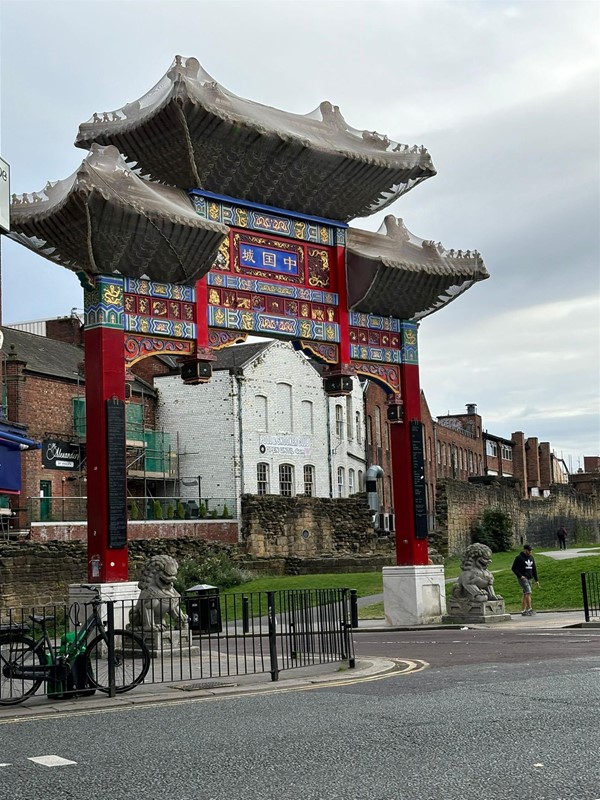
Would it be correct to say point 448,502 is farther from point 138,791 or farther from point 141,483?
point 138,791

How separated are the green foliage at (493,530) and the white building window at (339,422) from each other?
844cm

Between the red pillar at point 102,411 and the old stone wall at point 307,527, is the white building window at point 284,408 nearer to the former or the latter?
the old stone wall at point 307,527

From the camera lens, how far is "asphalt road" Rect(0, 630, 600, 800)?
264 inches

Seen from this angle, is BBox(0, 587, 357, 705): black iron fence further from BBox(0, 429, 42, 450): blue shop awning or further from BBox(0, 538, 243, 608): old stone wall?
BBox(0, 538, 243, 608): old stone wall

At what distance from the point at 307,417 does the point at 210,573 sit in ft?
56.1

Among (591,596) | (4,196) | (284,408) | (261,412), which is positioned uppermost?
(284,408)

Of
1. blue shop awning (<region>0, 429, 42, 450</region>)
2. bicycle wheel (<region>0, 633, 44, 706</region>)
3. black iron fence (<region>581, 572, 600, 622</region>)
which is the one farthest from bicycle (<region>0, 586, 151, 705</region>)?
black iron fence (<region>581, 572, 600, 622</region>)

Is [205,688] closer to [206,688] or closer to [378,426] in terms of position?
[206,688]

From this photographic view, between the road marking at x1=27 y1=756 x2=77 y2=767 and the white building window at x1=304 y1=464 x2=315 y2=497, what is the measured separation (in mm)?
44641

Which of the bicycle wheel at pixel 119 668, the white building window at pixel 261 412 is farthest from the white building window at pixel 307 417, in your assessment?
the bicycle wheel at pixel 119 668

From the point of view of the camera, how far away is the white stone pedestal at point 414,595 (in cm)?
2173

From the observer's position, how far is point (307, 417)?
5288 centimetres

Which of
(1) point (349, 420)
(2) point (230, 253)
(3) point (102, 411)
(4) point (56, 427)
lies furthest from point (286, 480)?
(3) point (102, 411)

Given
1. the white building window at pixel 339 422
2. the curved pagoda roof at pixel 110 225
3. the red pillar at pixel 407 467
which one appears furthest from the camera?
the white building window at pixel 339 422
